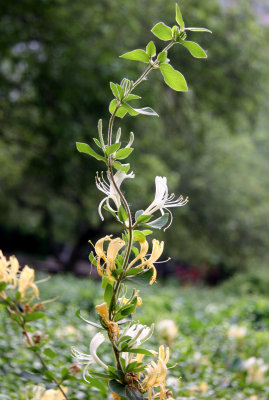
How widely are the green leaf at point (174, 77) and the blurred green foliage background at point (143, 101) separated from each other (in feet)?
13.2

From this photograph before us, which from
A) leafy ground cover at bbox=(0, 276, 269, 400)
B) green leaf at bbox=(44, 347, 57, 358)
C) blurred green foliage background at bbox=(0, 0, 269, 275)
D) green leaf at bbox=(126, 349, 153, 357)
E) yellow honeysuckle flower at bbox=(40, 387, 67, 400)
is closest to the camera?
green leaf at bbox=(126, 349, 153, 357)

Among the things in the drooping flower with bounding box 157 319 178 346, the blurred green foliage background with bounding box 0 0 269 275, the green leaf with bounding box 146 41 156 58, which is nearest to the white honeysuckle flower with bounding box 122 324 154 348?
the green leaf with bounding box 146 41 156 58

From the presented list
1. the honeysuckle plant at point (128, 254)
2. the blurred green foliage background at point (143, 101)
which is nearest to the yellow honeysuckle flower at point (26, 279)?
the honeysuckle plant at point (128, 254)

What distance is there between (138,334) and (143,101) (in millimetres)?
5391

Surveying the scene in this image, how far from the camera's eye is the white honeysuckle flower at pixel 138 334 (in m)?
0.91

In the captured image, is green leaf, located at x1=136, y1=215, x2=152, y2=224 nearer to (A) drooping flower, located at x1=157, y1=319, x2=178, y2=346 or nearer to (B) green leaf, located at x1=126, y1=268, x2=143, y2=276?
(B) green leaf, located at x1=126, y1=268, x2=143, y2=276

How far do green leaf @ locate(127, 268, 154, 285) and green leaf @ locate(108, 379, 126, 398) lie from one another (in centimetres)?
18

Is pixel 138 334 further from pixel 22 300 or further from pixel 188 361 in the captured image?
pixel 188 361

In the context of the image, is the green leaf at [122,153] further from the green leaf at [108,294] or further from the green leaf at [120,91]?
the green leaf at [108,294]

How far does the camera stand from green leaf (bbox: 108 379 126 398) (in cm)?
91

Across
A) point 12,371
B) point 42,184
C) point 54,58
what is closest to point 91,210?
point 42,184

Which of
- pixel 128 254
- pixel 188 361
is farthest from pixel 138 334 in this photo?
Result: pixel 188 361

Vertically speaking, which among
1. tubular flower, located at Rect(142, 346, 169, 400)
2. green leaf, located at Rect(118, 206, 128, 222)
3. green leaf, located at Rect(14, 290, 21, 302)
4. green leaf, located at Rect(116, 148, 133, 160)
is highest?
green leaf, located at Rect(116, 148, 133, 160)

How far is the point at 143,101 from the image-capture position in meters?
6.12
